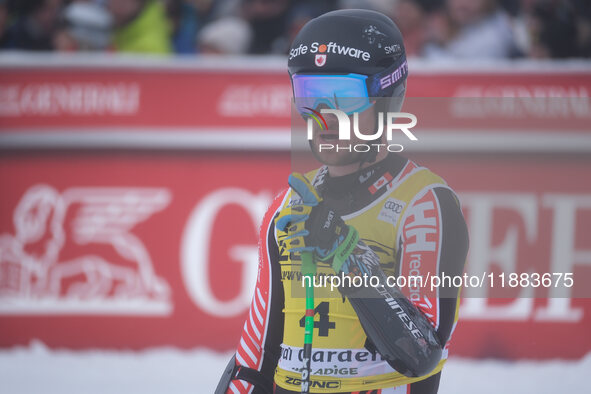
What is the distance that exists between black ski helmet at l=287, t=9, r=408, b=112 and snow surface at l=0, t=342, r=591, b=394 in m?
2.73

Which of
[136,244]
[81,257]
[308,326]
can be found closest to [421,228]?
Result: [308,326]

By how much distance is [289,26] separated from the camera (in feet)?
20.7

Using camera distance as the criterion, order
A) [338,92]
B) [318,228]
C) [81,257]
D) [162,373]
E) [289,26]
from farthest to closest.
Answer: [289,26] → [81,257] → [162,373] → [338,92] → [318,228]

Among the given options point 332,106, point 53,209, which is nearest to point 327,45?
point 332,106

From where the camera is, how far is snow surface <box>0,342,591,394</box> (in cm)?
454

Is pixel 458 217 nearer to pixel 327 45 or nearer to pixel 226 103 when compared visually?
pixel 327 45

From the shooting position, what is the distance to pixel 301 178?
6.02 feet

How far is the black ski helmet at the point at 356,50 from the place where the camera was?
193 cm

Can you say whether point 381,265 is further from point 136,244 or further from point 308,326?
point 136,244

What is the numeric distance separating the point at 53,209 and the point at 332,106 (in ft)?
12.7

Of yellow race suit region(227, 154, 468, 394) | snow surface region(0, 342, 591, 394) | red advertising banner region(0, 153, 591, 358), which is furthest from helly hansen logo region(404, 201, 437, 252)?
red advertising banner region(0, 153, 591, 358)

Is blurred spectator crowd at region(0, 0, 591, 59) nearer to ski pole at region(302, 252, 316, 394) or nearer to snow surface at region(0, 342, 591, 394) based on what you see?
snow surface at region(0, 342, 591, 394)

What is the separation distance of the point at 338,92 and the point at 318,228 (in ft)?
1.16

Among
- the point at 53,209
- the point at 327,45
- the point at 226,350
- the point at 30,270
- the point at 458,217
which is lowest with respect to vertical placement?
the point at 226,350
